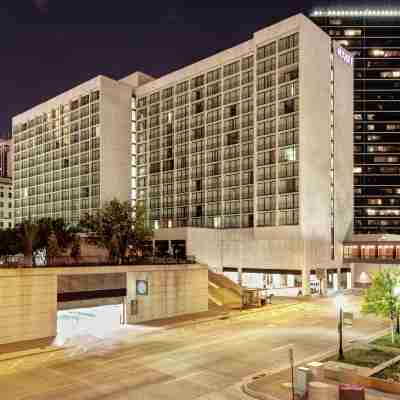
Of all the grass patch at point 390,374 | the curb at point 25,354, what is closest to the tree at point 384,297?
the grass patch at point 390,374

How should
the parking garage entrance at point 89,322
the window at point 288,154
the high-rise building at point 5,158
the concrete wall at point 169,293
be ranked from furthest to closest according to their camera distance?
the high-rise building at point 5,158 → the window at point 288,154 → the concrete wall at point 169,293 → the parking garage entrance at point 89,322

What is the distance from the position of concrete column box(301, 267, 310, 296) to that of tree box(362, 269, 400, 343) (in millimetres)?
37412

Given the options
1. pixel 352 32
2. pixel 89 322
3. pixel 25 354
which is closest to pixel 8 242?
pixel 89 322

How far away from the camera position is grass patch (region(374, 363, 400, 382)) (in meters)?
21.8

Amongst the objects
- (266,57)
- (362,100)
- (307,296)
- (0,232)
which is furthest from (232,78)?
(362,100)

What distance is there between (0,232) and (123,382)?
176 feet

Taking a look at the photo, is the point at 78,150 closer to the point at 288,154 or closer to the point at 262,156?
the point at 262,156

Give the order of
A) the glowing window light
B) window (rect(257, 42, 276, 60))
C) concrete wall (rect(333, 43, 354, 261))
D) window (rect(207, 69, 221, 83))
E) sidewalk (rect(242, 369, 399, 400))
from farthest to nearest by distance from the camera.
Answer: the glowing window light < window (rect(207, 69, 221, 83)) < concrete wall (rect(333, 43, 354, 261)) < window (rect(257, 42, 276, 60)) < sidewalk (rect(242, 369, 399, 400))

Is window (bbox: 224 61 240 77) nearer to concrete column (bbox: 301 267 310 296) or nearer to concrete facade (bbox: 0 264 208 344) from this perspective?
concrete column (bbox: 301 267 310 296)

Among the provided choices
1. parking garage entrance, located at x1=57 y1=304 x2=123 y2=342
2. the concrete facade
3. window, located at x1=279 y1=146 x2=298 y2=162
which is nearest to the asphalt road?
parking garage entrance, located at x1=57 y1=304 x2=123 y2=342

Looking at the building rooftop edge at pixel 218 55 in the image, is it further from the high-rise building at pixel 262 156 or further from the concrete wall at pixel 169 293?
the concrete wall at pixel 169 293

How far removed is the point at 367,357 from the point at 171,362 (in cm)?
1085

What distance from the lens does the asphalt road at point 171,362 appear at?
21219 millimetres

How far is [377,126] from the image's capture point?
416 ft
